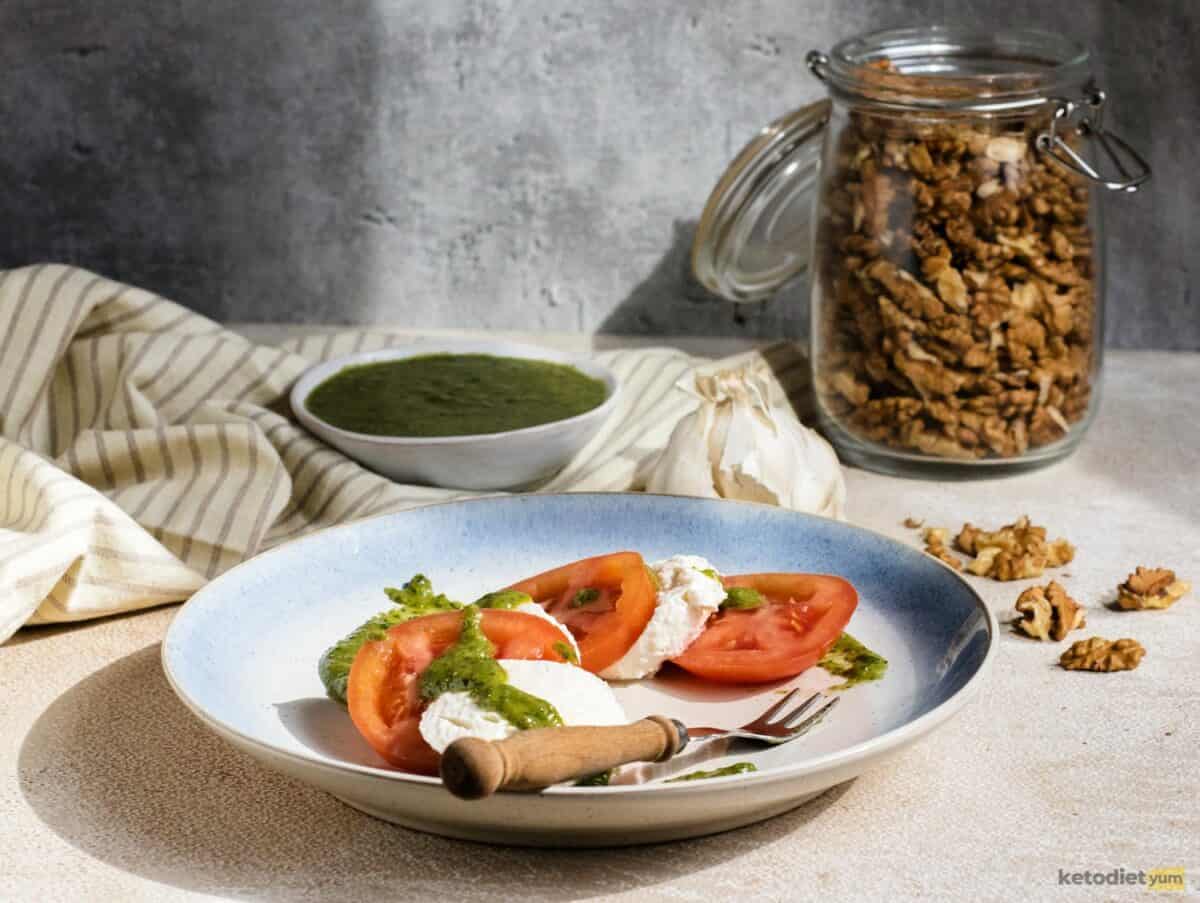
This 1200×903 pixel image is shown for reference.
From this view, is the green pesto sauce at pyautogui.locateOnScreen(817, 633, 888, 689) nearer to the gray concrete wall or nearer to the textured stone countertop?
the textured stone countertop

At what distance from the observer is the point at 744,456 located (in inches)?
51.7

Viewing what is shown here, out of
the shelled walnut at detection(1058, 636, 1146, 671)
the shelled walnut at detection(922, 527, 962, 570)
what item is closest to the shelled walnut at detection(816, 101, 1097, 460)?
the shelled walnut at detection(922, 527, 962, 570)

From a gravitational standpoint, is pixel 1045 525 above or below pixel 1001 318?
below

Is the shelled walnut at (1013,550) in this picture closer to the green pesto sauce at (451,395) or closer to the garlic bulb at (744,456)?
the garlic bulb at (744,456)

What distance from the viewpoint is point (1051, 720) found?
1037 mm

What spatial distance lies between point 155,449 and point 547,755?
0.73 meters

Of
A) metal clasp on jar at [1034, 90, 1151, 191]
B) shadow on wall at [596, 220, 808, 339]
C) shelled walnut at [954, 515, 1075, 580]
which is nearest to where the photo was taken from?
shelled walnut at [954, 515, 1075, 580]

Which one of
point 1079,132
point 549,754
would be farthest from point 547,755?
point 1079,132

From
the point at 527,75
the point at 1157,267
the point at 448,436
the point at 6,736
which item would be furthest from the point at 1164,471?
the point at 6,736

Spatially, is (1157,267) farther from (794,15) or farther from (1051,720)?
(1051,720)

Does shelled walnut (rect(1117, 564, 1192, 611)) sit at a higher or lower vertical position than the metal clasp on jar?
lower

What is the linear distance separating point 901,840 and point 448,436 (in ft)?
2.04

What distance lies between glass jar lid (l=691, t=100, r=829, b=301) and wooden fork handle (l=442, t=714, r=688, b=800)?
825mm

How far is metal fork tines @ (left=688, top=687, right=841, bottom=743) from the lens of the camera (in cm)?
92
